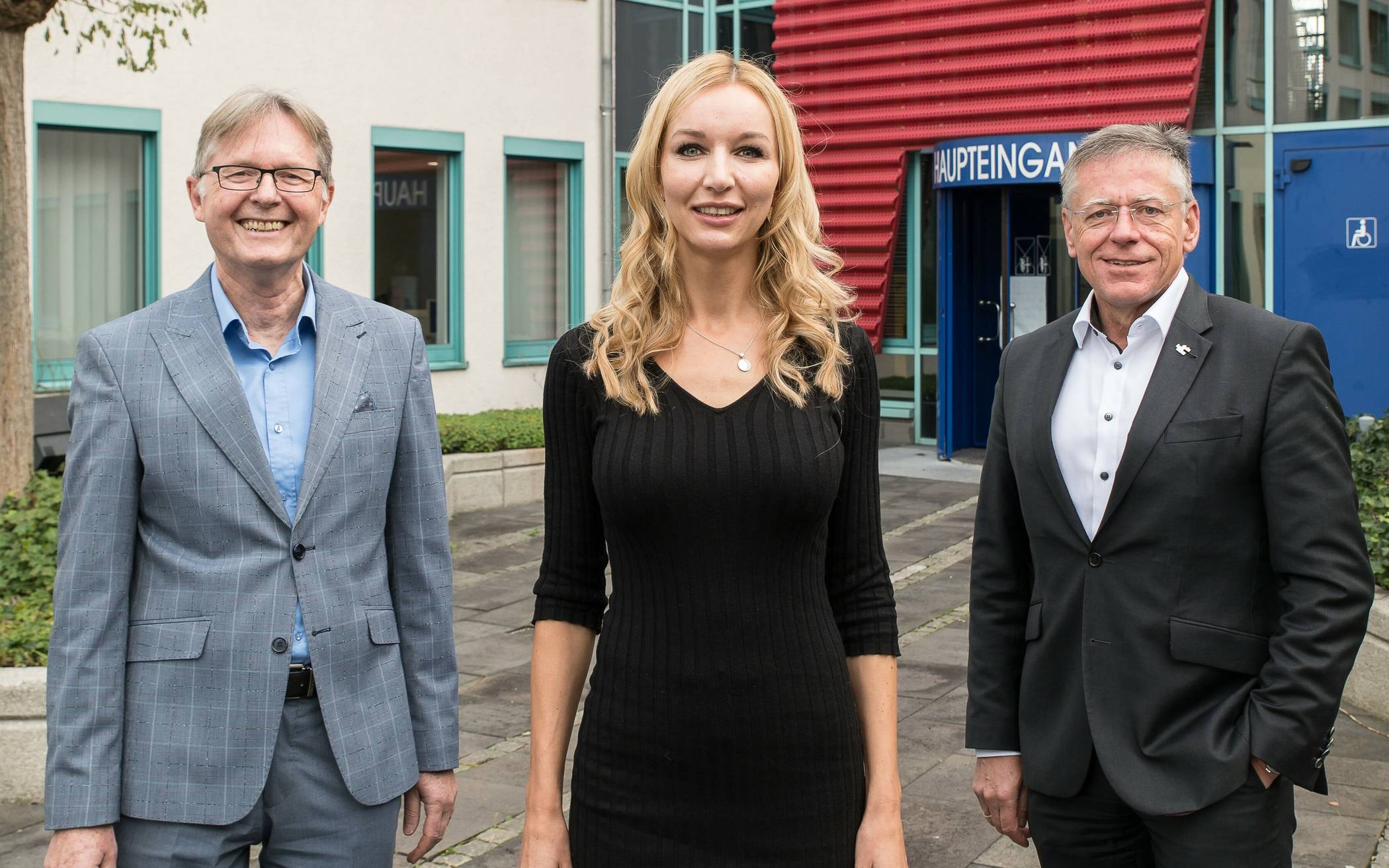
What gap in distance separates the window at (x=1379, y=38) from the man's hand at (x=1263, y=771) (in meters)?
11.5

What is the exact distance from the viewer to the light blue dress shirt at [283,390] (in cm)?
291

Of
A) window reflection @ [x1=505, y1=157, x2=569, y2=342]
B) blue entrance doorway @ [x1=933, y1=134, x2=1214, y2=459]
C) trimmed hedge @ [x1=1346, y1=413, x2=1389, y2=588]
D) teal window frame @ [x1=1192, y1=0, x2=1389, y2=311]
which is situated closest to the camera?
trimmed hedge @ [x1=1346, y1=413, x2=1389, y2=588]

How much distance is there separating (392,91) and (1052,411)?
39.0ft

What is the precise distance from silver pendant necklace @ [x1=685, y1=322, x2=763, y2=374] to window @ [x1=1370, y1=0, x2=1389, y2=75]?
11.8 metres

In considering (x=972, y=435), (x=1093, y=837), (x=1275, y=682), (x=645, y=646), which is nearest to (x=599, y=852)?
(x=645, y=646)

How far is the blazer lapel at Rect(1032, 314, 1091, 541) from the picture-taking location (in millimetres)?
3105

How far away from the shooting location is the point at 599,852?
270 cm

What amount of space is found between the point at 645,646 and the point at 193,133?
1111cm

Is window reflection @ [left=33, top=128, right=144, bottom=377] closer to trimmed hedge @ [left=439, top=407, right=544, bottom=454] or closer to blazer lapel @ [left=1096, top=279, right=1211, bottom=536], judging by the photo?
trimmed hedge @ [left=439, top=407, right=544, bottom=454]

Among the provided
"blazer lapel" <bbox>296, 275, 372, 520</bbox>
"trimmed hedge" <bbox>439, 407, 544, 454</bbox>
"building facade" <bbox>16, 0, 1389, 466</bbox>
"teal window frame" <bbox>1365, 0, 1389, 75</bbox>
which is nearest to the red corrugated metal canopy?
"building facade" <bbox>16, 0, 1389, 466</bbox>

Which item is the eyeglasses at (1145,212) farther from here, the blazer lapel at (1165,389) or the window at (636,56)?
the window at (636,56)

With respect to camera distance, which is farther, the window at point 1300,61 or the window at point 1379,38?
the window at point 1300,61

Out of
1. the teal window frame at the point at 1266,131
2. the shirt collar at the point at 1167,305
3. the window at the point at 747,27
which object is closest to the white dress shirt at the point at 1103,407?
the shirt collar at the point at 1167,305

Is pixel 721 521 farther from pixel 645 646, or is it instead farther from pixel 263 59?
pixel 263 59
